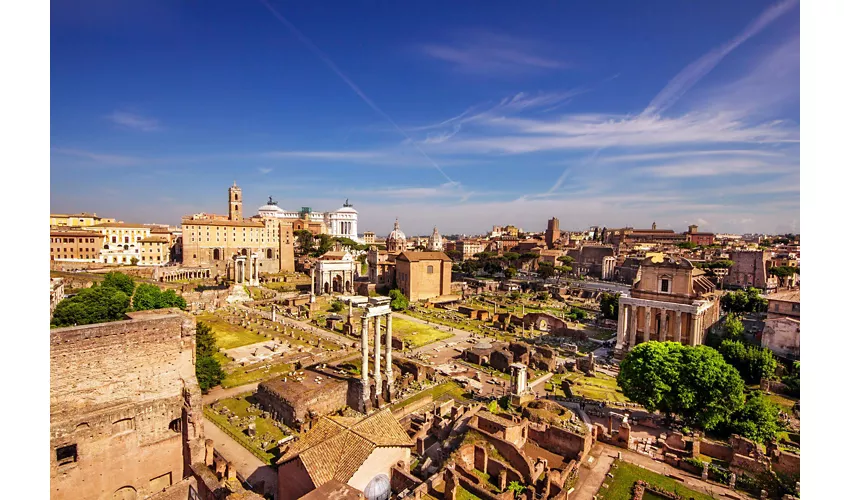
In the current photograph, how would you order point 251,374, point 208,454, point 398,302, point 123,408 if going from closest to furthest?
point 123,408, point 208,454, point 251,374, point 398,302

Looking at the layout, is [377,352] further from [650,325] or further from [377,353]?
[650,325]

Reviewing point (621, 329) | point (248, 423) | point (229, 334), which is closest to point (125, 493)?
point (248, 423)

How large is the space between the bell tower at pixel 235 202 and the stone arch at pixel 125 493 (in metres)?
78.7

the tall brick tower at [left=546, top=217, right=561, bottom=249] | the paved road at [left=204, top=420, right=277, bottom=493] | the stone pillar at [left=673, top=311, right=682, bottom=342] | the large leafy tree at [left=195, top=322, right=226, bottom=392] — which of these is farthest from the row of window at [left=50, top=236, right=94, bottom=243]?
the tall brick tower at [left=546, top=217, right=561, bottom=249]

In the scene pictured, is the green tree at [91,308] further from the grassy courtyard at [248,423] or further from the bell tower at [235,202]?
the bell tower at [235,202]

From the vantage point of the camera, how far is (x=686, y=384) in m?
17.6

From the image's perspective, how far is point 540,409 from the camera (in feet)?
64.1

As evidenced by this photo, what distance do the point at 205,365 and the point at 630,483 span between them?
2051cm

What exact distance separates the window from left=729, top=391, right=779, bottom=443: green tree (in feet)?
75.5

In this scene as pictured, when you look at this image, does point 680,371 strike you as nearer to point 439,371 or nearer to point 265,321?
point 439,371

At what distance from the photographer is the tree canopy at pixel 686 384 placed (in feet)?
56.1

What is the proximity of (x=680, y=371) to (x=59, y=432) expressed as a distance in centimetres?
2193

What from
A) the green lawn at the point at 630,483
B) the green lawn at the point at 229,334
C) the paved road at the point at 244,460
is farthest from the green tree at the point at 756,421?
the green lawn at the point at 229,334

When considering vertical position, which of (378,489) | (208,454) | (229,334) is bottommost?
(229,334)
